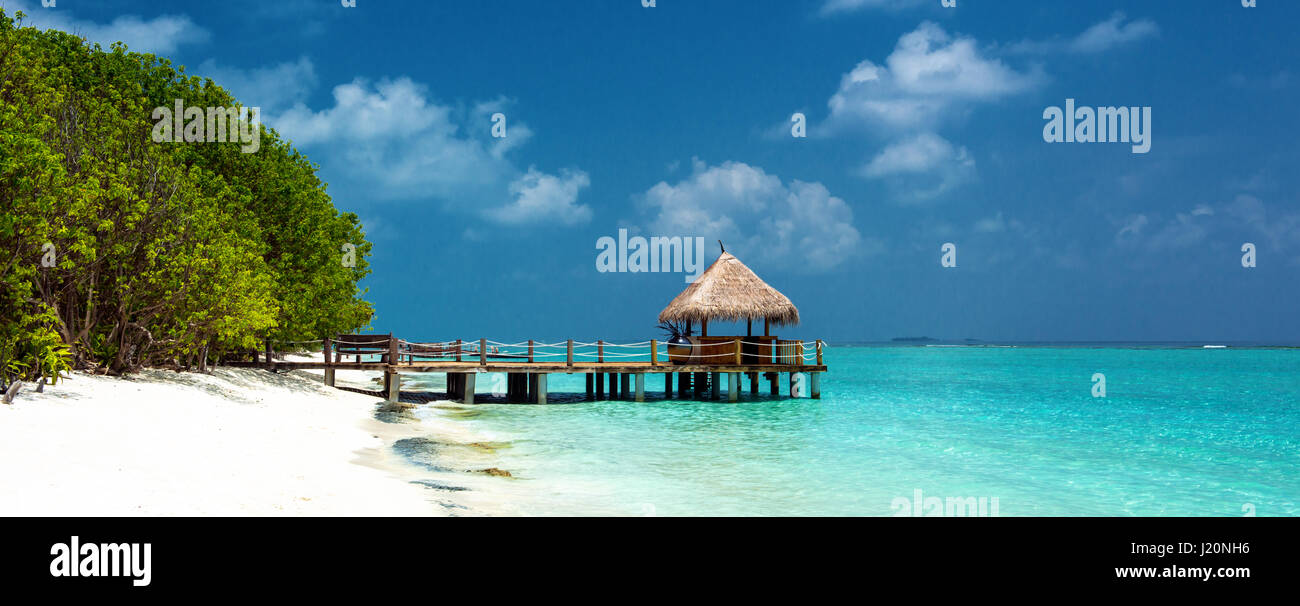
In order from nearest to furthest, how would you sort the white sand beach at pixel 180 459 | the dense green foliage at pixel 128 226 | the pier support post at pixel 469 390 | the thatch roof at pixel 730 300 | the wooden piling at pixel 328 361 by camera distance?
the white sand beach at pixel 180 459 < the dense green foliage at pixel 128 226 < the wooden piling at pixel 328 361 < the pier support post at pixel 469 390 < the thatch roof at pixel 730 300

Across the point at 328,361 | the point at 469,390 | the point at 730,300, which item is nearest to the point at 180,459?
the point at 328,361

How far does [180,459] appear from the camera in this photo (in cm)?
916

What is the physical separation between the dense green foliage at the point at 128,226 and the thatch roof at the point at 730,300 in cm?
1179

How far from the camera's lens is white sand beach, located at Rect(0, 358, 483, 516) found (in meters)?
6.98

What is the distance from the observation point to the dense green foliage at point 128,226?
1159 cm

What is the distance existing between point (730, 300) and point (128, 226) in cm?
1697

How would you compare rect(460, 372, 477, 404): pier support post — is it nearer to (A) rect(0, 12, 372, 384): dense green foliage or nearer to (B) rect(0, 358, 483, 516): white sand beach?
(A) rect(0, 12, 372, 384): dense green foliage

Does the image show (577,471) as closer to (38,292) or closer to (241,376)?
(38,292)

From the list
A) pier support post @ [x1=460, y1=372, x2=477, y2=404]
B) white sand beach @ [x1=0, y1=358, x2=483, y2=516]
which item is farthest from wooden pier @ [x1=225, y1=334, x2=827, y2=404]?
white sand beach @ [x1=0, y1=358, x2=483, y2=516]

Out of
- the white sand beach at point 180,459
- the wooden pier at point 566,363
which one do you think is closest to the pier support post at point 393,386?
the wooden pier at point 566,363

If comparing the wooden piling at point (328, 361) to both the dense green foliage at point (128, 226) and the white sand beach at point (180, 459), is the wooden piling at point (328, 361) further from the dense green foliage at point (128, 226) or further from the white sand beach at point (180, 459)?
the white sand beach at point (180, 459)

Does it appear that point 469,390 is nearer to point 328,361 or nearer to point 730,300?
point 328,361
